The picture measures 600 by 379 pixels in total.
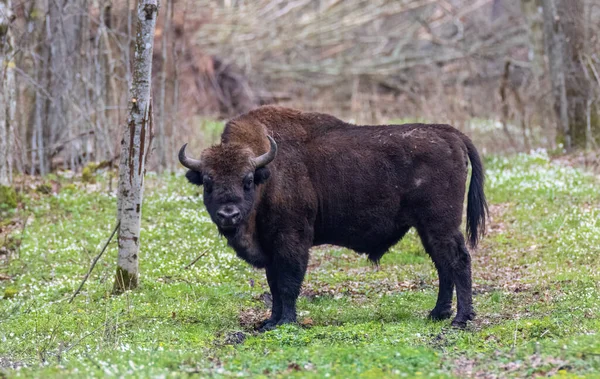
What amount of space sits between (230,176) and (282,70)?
90.4 feet

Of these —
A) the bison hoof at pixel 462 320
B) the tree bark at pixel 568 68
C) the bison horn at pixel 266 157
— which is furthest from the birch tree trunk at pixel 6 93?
the tree bark at pixel 568 68

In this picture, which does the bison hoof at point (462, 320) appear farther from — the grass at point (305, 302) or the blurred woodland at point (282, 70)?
the blurred woodland at point (282, 70)

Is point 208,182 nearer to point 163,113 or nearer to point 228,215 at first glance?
point 228,215

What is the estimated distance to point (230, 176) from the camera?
1058cm

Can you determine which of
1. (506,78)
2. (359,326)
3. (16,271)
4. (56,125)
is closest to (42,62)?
(56,125)

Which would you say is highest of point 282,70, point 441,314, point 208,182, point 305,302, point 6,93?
point 282,70

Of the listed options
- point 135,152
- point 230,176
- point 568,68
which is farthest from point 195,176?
point 568,68

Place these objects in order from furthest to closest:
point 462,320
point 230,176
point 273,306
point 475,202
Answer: point 475,202
point 273,306
point 462,320
point 230,176

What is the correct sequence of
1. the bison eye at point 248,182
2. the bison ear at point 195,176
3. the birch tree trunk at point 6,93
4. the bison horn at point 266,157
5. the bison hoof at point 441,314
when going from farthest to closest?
1. the birch tree trunk at point 6,93
2. the bison hoof at point 441,314
3. the bison ear at point 195,176
4. the bison horn at point 266,157
5. the bison eye at point 248,182

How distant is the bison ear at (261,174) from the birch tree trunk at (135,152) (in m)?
2.38

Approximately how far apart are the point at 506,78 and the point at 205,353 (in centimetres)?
1796

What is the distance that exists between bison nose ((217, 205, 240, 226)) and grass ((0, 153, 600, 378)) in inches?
55.4

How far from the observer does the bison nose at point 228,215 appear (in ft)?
33.5

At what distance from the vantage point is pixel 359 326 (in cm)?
1007
